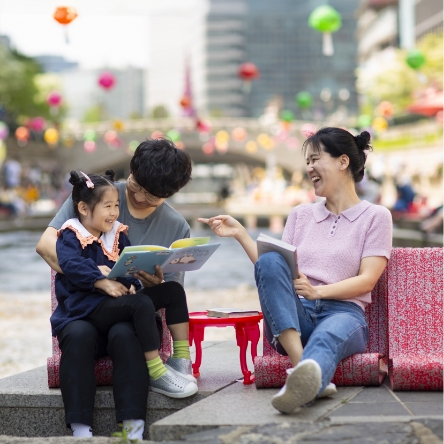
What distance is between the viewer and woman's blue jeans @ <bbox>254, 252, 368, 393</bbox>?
3.20 m

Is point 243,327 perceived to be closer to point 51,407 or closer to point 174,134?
point 51,407

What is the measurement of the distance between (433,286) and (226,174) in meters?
107

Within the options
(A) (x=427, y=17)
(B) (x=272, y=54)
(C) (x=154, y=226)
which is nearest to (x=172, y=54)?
Answer: (B) (x=272, y=54)

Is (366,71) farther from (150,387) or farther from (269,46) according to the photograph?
(269,46)

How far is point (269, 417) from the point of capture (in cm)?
302

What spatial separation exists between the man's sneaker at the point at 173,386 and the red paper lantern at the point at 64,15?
9.46m

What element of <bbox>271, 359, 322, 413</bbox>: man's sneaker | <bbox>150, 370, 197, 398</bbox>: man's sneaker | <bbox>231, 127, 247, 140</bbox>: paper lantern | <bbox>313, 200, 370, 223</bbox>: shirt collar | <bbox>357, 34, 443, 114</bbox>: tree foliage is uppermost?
<bbox>357, 34, 443, 114</bbox>: tree foliage

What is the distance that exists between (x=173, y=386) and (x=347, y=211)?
1020 millimetres

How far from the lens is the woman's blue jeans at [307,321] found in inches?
126

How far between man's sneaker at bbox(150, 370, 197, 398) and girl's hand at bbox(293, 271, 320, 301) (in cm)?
58

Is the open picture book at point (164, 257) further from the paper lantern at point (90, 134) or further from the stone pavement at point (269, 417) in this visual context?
the paper lantern at point (90, 134)

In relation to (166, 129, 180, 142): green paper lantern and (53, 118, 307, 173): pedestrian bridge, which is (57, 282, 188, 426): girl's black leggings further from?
(53, 118, 307, 173): pedestrian bridge

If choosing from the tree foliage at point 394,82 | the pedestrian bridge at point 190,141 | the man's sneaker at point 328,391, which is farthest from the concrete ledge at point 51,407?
the pedestrian bridge at point 190,141

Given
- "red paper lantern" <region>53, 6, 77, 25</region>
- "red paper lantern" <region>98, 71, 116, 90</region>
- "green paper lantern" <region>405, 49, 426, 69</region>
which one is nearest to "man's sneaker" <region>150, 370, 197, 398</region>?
"red paper lantern" <region>53, 6, 77, 25</region>
